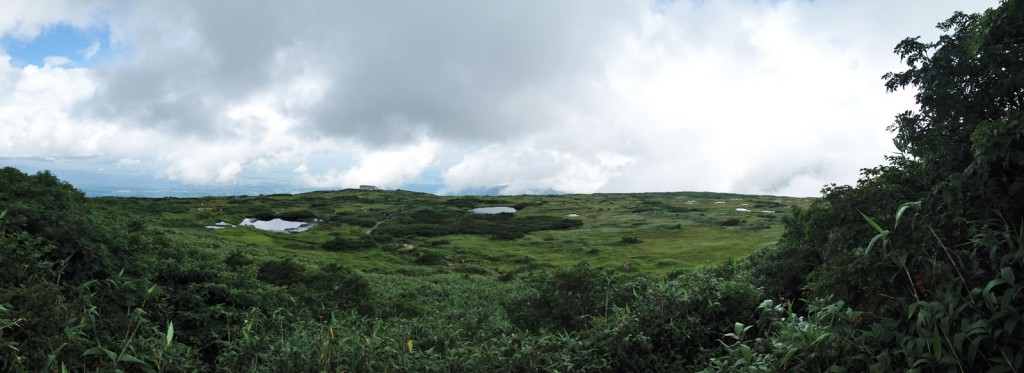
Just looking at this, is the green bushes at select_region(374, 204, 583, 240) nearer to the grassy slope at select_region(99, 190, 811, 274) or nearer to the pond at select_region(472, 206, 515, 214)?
the grassy slope at select_region(99, 190, 811, 274)

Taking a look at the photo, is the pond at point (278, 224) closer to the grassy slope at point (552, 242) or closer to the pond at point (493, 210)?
the grassy slope at point (552, 242)

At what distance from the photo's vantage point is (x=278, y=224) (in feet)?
275

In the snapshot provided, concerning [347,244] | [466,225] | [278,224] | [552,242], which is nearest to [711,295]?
[347,244]

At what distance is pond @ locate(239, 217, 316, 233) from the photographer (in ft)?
261

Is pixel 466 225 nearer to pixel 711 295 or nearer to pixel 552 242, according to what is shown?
pixel 552 242

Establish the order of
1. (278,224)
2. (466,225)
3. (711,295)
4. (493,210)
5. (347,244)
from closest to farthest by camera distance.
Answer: (711,295)
(347,244)
(466,225)
(278,224)
(493,210)

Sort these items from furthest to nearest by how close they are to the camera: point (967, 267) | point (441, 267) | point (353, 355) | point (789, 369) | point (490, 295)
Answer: point (441, 267) → point (490, 295) → point (353, 355) → point (789, 369) → point (967, 267)

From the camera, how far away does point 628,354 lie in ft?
25.2

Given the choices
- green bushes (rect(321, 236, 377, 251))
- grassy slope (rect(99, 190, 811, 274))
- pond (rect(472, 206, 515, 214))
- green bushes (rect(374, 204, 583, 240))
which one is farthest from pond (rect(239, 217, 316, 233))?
pond (rect(472, 206, 515, 214))

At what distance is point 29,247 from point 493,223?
250 feet

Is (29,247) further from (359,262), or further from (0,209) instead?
(359,262)

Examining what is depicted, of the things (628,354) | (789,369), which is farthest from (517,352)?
(789,369)

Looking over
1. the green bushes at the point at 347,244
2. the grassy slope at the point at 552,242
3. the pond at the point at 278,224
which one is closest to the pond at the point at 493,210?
the grassy slope at the point at 552,242

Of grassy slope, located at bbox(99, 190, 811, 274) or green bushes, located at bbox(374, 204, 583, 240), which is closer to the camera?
grassy slope, located at bbox(99, 190, 811, 274)
